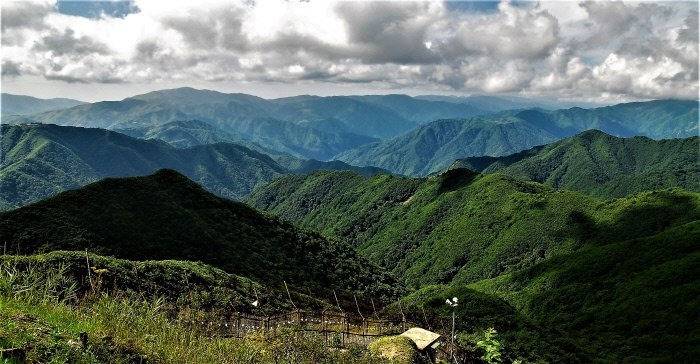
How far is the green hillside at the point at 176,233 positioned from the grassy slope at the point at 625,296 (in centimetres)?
4287

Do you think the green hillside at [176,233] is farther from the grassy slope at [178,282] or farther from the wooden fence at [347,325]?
the wooden fence at [347,325]

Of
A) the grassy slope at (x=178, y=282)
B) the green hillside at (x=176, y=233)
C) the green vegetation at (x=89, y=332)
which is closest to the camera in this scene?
the green vegetation at (x=89, y=332)

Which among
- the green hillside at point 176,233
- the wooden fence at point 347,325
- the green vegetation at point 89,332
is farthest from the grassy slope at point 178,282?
the green vegetation at point 89,332

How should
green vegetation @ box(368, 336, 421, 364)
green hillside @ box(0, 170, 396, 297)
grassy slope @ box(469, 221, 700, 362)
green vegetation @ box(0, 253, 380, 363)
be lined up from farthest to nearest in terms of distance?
green hillside @ box(0, 170, 396, 297)
grassy slope @ box(469, 221, 700, 362)
green vegetation @ box(368, 336, 421, 364)
green vegetation @ box(0, 253, 380, 363)

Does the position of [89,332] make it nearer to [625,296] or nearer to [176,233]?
[176,233]

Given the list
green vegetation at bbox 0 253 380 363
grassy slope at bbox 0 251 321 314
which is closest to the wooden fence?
grassy slope at bbox 0 251 321 314

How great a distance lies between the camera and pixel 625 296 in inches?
3893

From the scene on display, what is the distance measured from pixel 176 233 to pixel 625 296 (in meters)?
95.3

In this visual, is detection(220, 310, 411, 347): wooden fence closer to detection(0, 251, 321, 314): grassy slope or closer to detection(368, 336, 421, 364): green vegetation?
detection(368, 336, 421, 364): green vegetation

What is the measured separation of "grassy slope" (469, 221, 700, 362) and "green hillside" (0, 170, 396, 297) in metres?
42.9

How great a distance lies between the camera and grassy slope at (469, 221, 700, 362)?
7344cm

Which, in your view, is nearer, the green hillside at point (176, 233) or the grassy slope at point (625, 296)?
the grassy slope at point (625, 296)

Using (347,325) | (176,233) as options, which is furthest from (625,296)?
(176,233)

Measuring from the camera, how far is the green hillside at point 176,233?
7506cm
